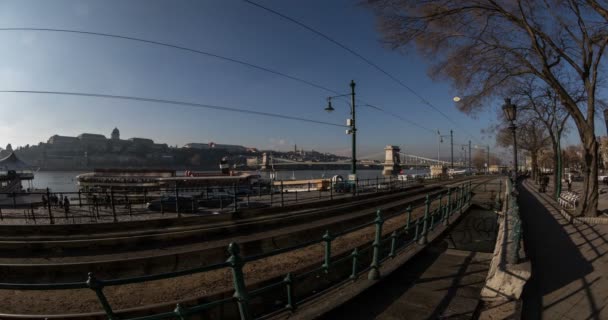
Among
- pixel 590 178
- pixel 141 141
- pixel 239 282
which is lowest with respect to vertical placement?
pixel 239 282

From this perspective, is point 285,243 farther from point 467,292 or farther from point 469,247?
point 469,247

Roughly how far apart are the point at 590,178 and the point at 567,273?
365 inches

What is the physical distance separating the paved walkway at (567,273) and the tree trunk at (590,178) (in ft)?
4.93

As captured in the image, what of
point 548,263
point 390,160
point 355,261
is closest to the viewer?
point 355,261

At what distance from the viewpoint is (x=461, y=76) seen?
46.1 feet

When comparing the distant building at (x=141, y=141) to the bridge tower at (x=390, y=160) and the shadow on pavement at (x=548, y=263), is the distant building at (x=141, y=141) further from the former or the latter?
the shadow on pavement at (x=548, y=263)

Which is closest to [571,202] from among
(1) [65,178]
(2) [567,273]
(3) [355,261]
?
(2) [567,273]

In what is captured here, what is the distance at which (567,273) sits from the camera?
6383 mm

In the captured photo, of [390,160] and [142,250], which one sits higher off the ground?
[390,160]

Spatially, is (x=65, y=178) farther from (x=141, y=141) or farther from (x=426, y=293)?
(x=426, y=293)

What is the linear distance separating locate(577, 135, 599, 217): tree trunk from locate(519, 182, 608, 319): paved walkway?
1502 millimetres

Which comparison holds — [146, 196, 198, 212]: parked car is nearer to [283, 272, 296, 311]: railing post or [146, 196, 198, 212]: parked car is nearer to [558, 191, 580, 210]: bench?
[283, 272, 296, 311]: railing post

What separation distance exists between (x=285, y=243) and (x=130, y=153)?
155 m

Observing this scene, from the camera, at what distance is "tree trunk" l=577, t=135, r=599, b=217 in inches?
471
